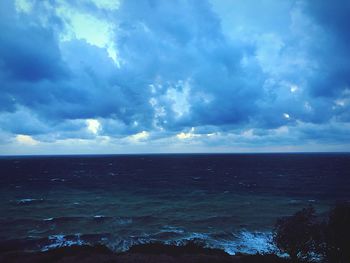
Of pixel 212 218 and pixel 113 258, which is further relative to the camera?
pixel 212 218

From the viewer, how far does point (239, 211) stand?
56500mm

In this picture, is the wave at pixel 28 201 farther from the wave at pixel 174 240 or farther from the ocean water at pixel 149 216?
the wave at pixel 174 240

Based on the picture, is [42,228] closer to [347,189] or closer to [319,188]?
[319,188]

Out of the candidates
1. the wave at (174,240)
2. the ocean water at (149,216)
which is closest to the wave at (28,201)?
the ocean water at (149,216)

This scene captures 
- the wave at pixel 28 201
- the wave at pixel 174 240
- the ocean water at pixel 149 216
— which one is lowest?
the wave at pixel 174 240

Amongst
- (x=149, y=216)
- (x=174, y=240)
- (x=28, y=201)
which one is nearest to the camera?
(x=174, y=240)

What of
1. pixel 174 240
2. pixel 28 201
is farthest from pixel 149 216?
pixel 28 201

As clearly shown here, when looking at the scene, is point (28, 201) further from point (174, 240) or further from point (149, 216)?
point (174, 240)

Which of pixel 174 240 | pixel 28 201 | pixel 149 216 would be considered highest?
pixel 28 201

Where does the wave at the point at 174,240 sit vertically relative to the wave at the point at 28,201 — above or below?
below

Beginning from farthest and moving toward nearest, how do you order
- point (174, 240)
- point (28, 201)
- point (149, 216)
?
1. point (28, 201)
2. point (149, 216)
3. point (174, 240)

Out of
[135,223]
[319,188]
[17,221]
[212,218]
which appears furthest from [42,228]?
[319,188]

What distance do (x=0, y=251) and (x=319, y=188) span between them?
290 ft

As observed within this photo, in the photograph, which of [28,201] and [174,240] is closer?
[174,240]
